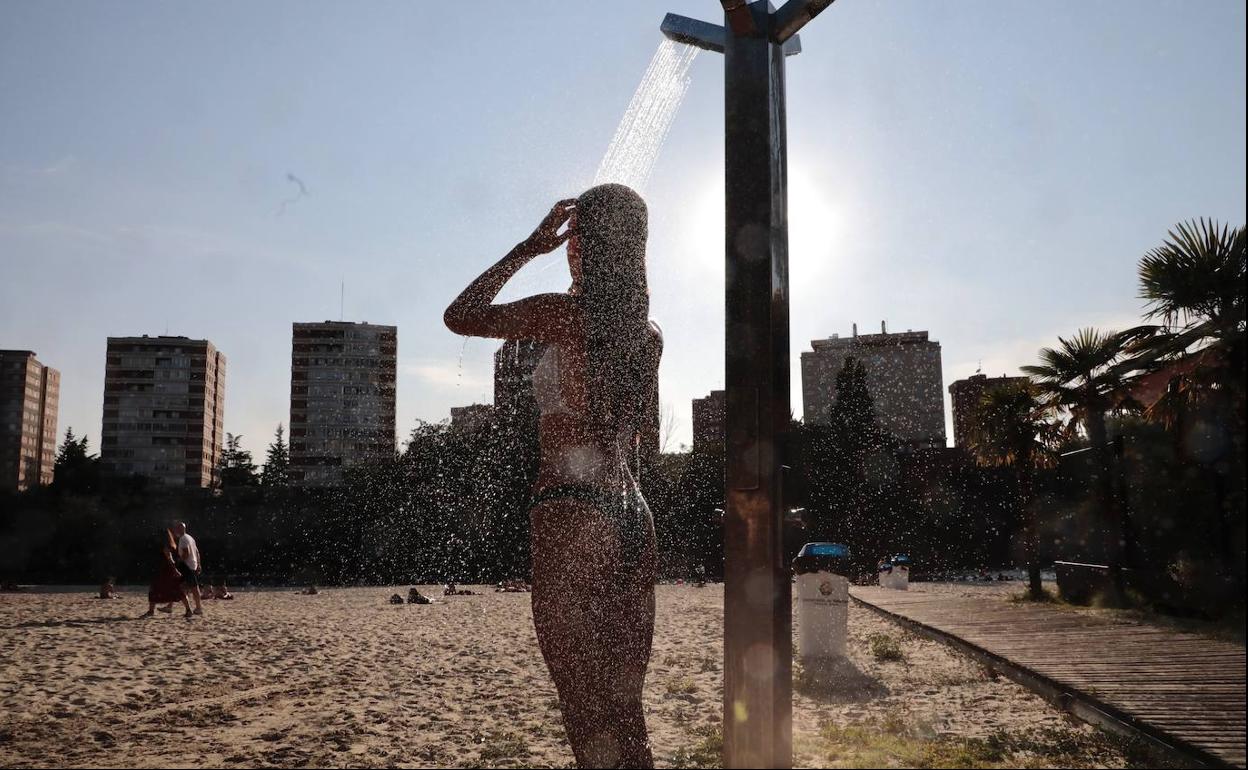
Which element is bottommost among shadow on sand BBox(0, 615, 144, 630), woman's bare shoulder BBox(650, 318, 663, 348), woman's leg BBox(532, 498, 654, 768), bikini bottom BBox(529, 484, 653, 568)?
shadow on sand BBox(0, 615, 144, 630)

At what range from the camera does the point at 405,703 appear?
5.80 meters

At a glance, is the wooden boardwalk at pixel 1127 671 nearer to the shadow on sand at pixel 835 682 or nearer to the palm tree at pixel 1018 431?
the shadow on sand at pixel 835 682

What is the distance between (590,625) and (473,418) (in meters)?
31.5

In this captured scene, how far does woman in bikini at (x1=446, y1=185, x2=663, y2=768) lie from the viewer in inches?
79.2

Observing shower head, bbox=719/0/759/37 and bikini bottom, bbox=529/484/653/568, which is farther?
shower head, bbox=719/0/759/37

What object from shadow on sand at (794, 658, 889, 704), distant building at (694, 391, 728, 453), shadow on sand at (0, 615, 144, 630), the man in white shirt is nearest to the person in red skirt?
the man in white shirt

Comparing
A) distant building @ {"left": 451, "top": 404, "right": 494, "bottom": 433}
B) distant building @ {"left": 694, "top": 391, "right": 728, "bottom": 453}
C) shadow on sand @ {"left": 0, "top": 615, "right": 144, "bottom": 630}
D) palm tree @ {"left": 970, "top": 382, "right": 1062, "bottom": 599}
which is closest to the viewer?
shadow on sand @ {"left": 0, "top": 615, "right": 144, "bottom": 630}

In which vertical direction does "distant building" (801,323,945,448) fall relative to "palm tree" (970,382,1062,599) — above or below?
above

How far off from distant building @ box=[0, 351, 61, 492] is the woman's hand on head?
8257 cm

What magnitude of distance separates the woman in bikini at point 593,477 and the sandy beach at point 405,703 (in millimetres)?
2202

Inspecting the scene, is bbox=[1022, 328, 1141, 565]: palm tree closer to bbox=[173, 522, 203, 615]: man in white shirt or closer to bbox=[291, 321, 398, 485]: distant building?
bbox=[173, 522, 203, 615]: man in white shirt

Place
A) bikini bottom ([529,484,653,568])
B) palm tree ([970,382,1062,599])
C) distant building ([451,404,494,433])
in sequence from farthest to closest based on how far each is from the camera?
1. distant building ([451,404,494,433])
2. palm tree ([970,382,1062,599])
3. bikini bottom ([529,484,653,568])

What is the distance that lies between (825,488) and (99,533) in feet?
86.9

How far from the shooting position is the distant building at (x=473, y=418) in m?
31.4
